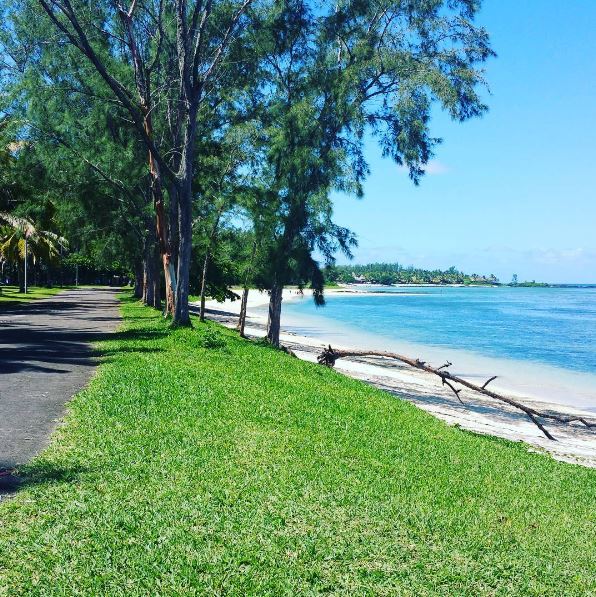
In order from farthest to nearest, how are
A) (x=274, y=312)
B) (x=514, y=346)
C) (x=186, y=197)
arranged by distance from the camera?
(x=514, y=346)
(x=274, y=312)
(x=186, y=197)

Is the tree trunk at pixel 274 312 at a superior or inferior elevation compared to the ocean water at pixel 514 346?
superior

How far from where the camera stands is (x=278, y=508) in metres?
5.57

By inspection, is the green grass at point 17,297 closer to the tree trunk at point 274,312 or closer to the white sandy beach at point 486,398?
the white sandy beach at point 486,398

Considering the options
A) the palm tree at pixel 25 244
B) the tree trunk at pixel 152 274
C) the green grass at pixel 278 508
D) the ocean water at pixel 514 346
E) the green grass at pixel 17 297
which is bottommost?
the ocean water at pixel 514 346

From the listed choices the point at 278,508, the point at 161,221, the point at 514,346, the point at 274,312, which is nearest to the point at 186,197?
the point at 161,221

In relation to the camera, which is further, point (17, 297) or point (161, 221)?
point (17, 297)

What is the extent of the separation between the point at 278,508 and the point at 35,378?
7.18m

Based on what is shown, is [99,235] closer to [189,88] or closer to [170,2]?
[170,2]

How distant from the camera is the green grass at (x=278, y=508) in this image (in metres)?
4.42

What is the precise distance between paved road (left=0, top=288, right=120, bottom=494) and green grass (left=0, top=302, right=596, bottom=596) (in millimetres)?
334

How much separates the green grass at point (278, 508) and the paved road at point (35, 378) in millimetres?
334

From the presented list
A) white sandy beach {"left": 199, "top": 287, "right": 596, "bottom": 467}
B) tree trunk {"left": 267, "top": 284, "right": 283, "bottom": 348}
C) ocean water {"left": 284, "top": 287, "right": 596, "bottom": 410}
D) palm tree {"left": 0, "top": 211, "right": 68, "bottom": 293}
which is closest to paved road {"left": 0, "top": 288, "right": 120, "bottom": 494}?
tree trunk {"left": 267, "top": 284, "right": 283, "bottom": 348}

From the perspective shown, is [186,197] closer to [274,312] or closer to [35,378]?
[274,312]

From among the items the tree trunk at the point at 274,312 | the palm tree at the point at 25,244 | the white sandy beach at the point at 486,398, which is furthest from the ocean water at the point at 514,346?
the palm tree at the point at 25,244
